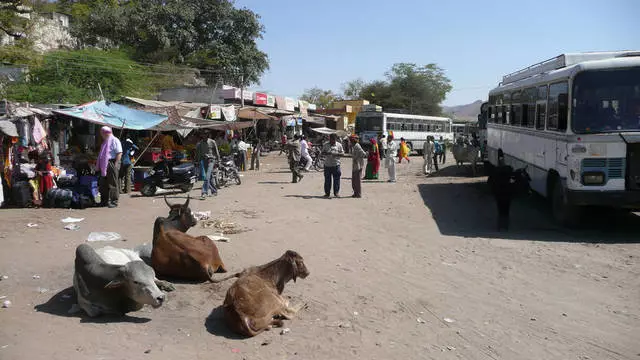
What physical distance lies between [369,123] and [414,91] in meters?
38.1

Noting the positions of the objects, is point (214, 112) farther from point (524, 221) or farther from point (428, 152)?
point (524, 221)

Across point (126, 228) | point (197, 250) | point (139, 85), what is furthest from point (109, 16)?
point (197, 250)

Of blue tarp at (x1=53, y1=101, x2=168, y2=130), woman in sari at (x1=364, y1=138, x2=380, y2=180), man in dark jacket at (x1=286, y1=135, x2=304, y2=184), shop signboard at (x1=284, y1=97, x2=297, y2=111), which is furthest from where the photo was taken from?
shop signboard at (x1=284, y1=97, x2=297, y2=111)

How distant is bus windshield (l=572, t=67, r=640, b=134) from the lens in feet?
29.7

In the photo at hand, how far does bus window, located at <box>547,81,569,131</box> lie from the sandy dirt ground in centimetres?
198

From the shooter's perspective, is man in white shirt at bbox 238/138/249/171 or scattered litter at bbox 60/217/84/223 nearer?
scattered litter at bbox 60/217/84/223

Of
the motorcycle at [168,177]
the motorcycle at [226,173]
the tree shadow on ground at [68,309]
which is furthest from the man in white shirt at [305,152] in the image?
the tree shadow on ground at [68,309]

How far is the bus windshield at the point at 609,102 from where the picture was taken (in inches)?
356

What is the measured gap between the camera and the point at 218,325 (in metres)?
5.11

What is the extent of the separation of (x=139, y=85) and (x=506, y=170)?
27687 millimetres

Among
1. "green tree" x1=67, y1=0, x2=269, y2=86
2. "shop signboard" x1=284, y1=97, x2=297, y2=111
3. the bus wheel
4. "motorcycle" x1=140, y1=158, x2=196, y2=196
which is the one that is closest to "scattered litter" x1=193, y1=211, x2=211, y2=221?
"motorcycle" x1=140, y1=158, x2=196, y2=196

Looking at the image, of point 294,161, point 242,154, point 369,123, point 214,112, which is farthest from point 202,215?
point 369,123

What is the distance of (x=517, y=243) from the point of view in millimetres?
8883

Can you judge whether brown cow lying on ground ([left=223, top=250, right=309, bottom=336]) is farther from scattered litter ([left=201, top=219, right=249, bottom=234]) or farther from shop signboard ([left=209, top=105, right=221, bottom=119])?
shop signboard ([left=209, top=105, right=221, bottom=119])
